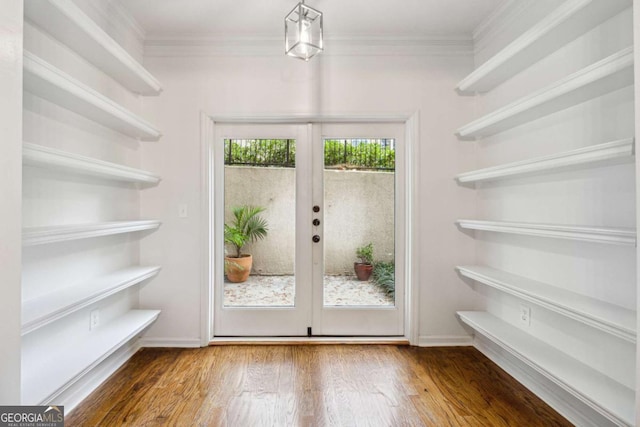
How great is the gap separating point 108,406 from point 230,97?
7.32 ft

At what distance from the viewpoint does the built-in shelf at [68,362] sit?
150 cm

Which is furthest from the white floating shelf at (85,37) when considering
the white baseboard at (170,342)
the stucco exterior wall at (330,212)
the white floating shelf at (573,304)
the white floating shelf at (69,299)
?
the white floating shelf at (573,304)

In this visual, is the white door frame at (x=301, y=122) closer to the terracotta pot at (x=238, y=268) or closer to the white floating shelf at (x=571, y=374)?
the terracotta pot at (x=238, y=268)

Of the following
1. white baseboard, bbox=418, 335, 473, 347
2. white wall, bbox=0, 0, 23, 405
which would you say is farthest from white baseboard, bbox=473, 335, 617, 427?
white wall, bbox=0, 0, 23, 405

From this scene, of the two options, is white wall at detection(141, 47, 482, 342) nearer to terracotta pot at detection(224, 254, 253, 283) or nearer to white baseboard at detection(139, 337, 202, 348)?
white baseboard at detection(139, 337, 202, 348)

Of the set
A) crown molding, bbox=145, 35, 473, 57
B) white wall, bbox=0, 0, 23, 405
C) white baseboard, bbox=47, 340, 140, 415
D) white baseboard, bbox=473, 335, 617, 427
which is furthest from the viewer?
crown molding, bbox=145, 35, 473, 57

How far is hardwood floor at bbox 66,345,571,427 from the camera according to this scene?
176cm

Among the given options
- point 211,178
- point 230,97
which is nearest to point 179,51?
point 230,97

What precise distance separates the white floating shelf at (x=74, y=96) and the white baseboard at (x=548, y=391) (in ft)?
9.62

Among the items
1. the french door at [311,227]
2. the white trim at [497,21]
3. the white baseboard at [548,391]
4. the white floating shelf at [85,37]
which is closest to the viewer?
the white floating shelf at [85,37]

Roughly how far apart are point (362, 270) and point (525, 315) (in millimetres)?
1193

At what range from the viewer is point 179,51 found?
2656 millimetres

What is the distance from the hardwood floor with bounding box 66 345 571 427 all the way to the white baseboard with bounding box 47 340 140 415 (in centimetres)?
4

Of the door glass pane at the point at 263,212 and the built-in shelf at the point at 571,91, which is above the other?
the built-in shelf at the point at 571,91
